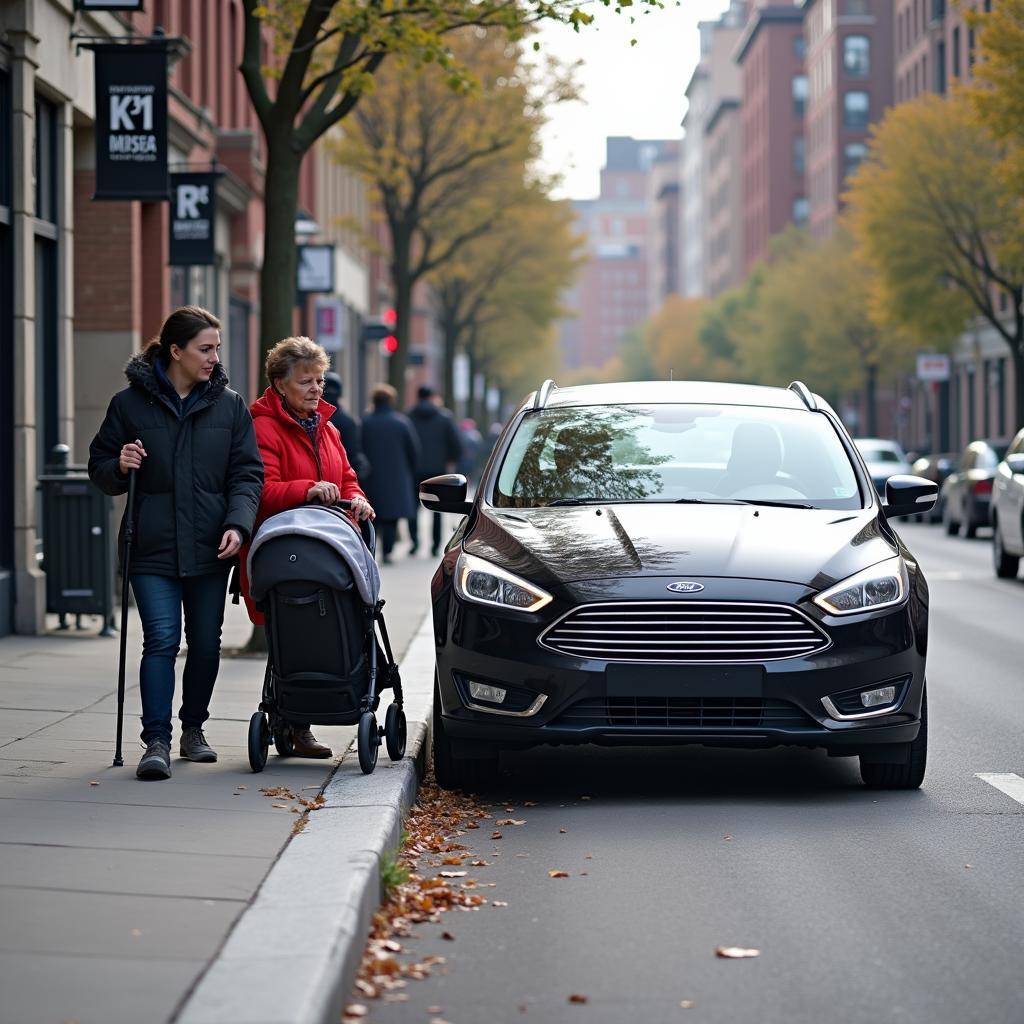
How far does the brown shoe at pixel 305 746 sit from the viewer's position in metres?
8.48

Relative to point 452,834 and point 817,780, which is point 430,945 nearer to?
point 452,834

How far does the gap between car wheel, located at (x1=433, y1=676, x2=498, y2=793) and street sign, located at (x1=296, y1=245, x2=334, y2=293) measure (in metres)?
A: 20.2

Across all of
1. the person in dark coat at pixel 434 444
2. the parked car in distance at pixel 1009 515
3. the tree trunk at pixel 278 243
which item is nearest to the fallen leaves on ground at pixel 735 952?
the tree trunk at pixel 278 243

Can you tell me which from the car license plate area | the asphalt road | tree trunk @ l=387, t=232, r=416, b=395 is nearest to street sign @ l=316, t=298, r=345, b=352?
tree trunk @ l=387, t=232, r=416, b=395

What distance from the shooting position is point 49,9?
15523 mm

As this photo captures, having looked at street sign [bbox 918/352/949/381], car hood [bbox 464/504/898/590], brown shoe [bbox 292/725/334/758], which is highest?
street sign [bbox 918/352/949/381]

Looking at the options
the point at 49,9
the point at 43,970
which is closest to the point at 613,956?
the point at 43,970

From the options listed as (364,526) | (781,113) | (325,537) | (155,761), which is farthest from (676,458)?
(781,113)

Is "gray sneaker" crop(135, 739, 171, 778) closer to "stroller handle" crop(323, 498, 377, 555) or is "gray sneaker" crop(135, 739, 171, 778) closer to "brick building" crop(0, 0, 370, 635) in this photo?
"stroller handle" crop(323, 498, 377, 555)

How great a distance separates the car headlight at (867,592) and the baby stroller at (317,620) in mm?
1679

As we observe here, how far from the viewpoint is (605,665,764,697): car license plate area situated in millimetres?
7766

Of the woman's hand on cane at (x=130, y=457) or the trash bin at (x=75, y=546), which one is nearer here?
the woman's hand on cane at (x=130, y=457)

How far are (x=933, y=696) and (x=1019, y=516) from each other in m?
9.81

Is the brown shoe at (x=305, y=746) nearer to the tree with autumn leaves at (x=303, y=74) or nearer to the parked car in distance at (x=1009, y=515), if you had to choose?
the tree with autumn leaves at (x=303, y=74)
